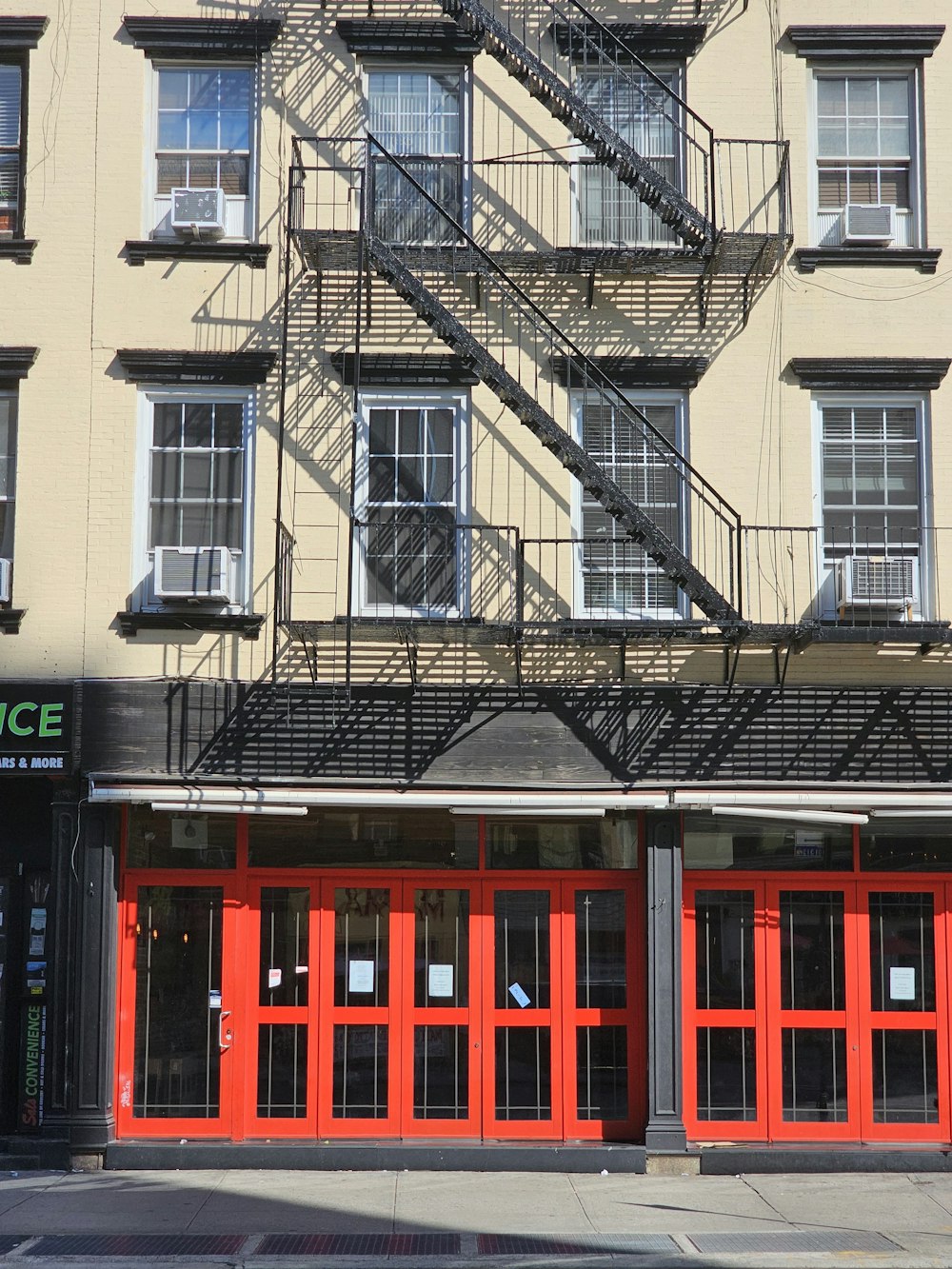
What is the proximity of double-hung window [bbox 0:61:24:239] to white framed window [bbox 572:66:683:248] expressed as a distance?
5.22m

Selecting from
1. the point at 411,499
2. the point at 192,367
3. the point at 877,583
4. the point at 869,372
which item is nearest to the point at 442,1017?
the point at 411,499

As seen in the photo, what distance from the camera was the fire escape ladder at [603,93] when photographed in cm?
1171

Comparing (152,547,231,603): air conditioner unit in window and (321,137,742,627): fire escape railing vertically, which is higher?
(321,137,742,627): fire escape railing

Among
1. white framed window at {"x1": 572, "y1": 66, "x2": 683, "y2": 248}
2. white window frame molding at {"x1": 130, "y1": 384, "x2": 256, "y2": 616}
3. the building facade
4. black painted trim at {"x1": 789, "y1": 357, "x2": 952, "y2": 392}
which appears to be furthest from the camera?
white framed window at {"x1": 572, "y1": 66, "x2": 683, "y2": 248}

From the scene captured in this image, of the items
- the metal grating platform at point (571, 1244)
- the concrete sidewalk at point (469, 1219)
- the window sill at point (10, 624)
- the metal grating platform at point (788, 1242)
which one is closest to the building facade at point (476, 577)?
the window sill at point (10, 624)

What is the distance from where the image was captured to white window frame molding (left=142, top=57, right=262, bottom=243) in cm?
1248

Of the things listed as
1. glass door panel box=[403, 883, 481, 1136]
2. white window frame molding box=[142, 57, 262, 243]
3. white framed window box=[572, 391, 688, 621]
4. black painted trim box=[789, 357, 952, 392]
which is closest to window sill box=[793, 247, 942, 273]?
black painted trim box=[789, 357, 952, 392]

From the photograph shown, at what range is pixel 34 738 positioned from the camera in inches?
455

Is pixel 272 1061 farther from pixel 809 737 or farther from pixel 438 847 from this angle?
pixel 809 737

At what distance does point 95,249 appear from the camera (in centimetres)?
1236

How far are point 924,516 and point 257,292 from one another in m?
6.43

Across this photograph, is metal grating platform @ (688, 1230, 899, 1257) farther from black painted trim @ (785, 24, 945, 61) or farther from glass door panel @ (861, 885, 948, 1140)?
black painted trim @ (785, 24, 945, 61)

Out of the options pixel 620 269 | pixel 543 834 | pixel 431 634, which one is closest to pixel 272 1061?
pixel 543 834

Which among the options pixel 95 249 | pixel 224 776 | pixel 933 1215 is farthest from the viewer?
pixel 95 249
